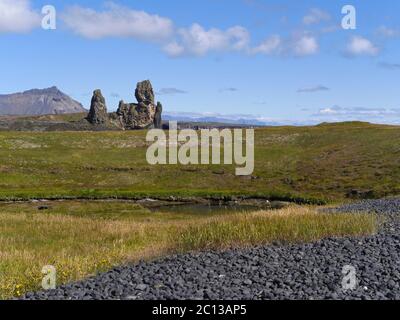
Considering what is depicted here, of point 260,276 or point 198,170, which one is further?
point 198,170

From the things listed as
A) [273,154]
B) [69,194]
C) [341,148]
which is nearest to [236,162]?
[273,154]

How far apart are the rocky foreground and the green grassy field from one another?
4571cm

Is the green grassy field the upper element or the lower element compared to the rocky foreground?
lower

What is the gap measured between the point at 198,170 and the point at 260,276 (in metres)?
71.4

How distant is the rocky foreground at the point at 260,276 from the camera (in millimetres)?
13086

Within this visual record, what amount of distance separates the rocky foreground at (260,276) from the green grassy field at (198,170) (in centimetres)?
4571

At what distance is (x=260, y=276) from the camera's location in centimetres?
1489

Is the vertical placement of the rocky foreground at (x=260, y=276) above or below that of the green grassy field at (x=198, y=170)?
above

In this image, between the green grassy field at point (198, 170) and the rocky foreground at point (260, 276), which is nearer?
the rocky foreground at point (260, 276)

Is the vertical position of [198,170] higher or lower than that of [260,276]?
lower

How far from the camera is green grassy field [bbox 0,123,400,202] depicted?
227ft

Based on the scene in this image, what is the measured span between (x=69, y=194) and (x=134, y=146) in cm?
4326

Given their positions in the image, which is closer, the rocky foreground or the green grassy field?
the rocky foreground
